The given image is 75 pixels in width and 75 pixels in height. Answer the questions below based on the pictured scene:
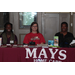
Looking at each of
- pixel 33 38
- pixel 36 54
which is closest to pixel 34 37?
pixel 33 38

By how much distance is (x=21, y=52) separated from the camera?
2.10 metres

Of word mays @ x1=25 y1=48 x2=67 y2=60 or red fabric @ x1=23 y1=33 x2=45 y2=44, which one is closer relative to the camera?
word mays @ x1=25 y1=48 x2=67 y2=60

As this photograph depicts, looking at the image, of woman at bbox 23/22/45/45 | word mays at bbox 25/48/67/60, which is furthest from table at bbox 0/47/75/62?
woman at bbox 23/22/45/45

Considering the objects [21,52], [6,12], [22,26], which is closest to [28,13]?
[22,26]

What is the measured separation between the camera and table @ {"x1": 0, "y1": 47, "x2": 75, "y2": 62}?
2.09 meters

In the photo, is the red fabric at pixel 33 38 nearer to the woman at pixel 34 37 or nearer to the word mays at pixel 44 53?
the woman at pixel 34 37

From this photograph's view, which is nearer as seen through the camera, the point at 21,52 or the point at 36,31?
the point at 21,52

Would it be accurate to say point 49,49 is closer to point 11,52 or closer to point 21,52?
point 21,52

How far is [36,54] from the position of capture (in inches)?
82.7

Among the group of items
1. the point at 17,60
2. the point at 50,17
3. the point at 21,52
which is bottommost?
the point at 17,60

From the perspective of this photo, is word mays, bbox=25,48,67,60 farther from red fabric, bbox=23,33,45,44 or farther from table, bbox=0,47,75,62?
red fabric, bbox=23,33,45,44

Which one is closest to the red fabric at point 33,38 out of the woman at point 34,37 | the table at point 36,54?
the woman at point 34,37

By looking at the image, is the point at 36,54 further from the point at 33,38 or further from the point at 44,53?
the point at 33,38
